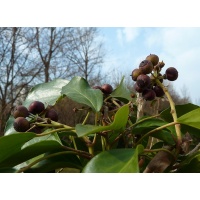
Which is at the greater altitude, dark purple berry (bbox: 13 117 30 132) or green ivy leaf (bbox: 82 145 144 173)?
dark purple berry (bbox: 13 117 30 132)

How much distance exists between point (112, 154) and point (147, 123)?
0.30 ft

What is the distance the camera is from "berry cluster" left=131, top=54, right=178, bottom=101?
310 millimetres

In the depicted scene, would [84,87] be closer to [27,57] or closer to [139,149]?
[139,149]

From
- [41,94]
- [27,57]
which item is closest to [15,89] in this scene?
[27,57]

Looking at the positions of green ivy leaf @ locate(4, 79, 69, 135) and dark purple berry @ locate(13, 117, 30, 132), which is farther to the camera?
green ivy leaf @ locate(4, 79, 69, 135)

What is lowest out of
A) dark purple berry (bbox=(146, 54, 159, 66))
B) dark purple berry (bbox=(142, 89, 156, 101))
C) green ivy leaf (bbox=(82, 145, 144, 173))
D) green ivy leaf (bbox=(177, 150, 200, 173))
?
green ivy leaf (bbox=(177, 150, 200, 173))

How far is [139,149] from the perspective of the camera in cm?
23

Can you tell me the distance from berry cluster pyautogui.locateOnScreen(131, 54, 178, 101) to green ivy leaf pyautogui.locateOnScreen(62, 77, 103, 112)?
41 millimetres

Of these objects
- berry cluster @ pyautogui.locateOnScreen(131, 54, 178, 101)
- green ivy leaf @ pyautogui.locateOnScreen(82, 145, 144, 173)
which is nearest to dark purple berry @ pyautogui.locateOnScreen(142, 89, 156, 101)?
berry cluster @ pyautogui.locateOnScreen(131, 54, 178, 101)

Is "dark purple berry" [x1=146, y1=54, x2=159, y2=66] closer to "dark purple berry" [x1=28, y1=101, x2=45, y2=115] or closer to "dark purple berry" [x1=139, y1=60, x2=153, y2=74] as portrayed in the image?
"dark purple berry" [x1=139, y1=60, x2=153, y2=74]

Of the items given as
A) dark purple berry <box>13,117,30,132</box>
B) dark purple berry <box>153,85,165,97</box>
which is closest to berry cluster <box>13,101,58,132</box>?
dark purple berry <box>13,117,30,132</box>

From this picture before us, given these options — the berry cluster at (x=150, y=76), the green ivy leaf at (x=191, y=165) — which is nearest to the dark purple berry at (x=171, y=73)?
the berry cluster at (x=150, y=76)

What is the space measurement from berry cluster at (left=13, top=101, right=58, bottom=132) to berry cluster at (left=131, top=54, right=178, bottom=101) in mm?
90

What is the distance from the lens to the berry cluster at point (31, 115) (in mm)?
277
